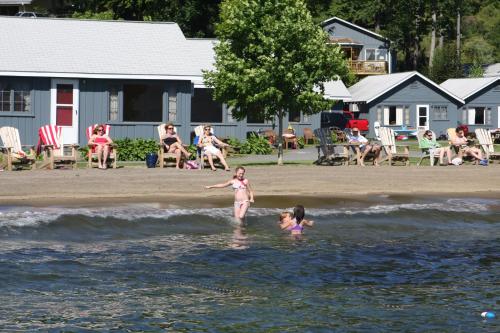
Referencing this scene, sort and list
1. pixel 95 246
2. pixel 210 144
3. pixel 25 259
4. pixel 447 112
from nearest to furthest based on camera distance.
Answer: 1. pixel 25 259
2. pixel 95 246
3. pixel 210 144
4. pixel 447 112

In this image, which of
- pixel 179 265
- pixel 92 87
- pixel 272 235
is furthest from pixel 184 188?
pixel 92 87

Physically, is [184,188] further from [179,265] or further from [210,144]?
[179,265]

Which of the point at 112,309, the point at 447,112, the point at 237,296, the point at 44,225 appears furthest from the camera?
the point at 447,112

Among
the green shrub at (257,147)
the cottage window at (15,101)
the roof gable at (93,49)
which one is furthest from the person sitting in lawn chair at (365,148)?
the cottage window at (15,101)

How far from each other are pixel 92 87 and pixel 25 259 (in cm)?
1913

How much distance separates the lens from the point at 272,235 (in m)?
19.4

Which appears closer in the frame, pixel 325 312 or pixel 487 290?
pixel 325 312

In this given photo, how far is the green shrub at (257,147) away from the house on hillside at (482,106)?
88.5ft

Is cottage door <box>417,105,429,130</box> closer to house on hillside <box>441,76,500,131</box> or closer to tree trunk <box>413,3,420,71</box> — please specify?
house on hillside <box>441,76,500,131</box>

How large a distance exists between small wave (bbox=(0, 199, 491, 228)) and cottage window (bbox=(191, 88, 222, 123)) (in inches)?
766

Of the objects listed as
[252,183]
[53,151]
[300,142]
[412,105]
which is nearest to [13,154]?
[53,151]

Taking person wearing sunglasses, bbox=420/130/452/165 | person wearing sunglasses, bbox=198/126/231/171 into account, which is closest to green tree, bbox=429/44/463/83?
person wearing sunglasses, bbox=420/130/452/165

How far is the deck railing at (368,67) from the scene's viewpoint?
69875 millimetres

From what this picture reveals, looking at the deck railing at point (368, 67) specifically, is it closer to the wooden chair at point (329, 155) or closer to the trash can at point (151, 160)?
the wooden chair at point (329, 155)
